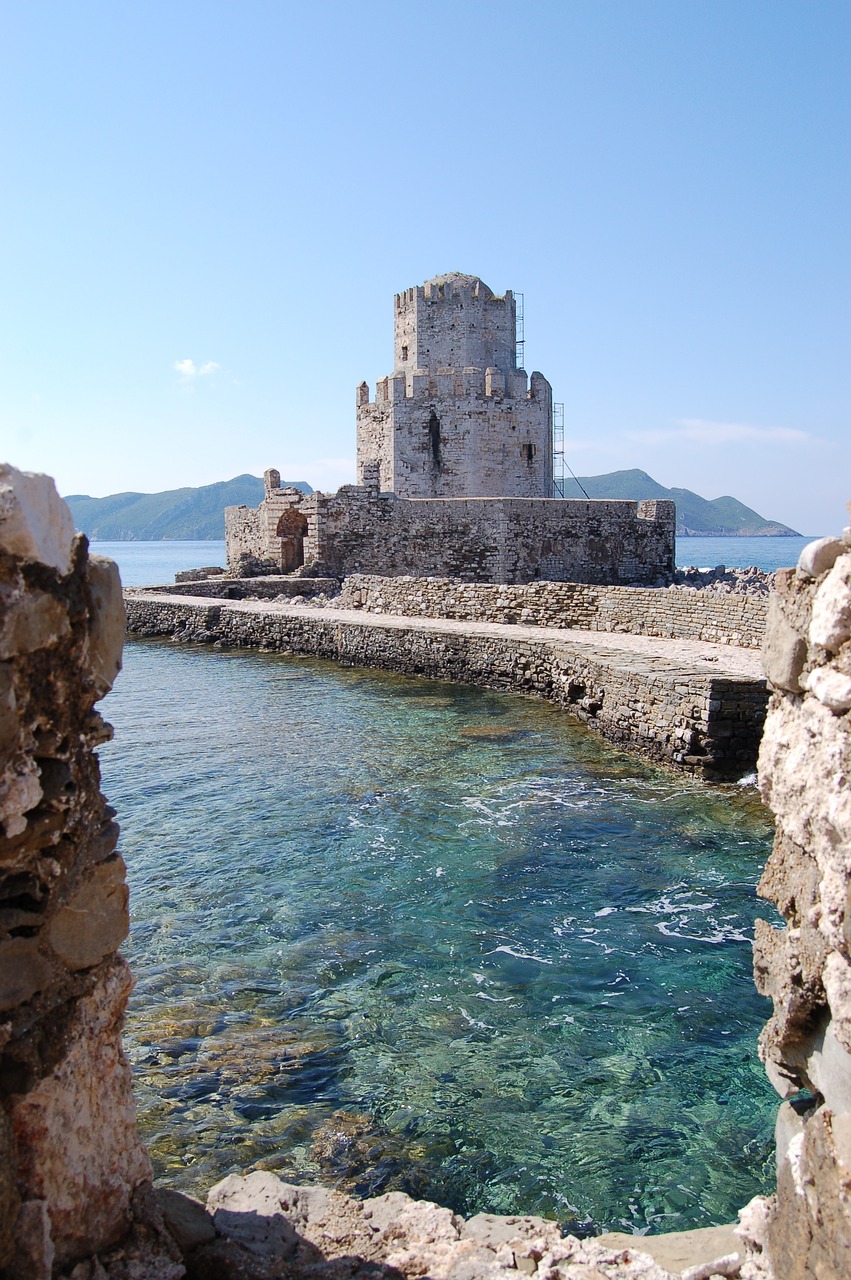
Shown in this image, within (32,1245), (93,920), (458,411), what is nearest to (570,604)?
(458,411)

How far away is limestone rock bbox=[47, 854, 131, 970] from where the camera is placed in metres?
2.75

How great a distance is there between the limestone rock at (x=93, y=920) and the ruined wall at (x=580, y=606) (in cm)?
1314

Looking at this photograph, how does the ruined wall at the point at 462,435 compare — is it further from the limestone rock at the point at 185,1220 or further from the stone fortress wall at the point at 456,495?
the limestone rock at the point at 185,1220

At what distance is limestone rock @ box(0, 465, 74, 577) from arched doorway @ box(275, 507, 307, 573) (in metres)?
28.1

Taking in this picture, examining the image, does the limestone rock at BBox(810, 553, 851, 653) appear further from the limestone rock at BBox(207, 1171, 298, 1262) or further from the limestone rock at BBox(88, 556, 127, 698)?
the limestone rock at BBox(207, 1171, 298, 1262)

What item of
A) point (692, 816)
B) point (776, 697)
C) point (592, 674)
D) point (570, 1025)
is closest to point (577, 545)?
point (592, 674)

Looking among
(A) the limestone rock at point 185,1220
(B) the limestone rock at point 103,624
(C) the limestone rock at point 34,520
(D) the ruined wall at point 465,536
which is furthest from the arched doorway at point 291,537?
(C) the limestone rock at point 34,520

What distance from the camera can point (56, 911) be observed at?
8.95ft

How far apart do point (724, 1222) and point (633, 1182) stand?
41cm

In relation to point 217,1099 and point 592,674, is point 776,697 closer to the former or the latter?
point 217,1099

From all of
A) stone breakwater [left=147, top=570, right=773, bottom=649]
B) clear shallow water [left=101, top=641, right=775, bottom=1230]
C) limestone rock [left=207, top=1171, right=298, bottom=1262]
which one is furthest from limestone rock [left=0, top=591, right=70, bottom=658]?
stone breakwater [left=147, top=570, right=773, bottom=649]

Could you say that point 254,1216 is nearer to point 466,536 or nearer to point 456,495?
point 466,536

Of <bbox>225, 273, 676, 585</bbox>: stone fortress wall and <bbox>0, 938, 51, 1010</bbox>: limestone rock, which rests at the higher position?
<bbox>225, 273, 676, 585</bbox>: stone fortress wall

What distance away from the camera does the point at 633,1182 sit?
4.12 metres
